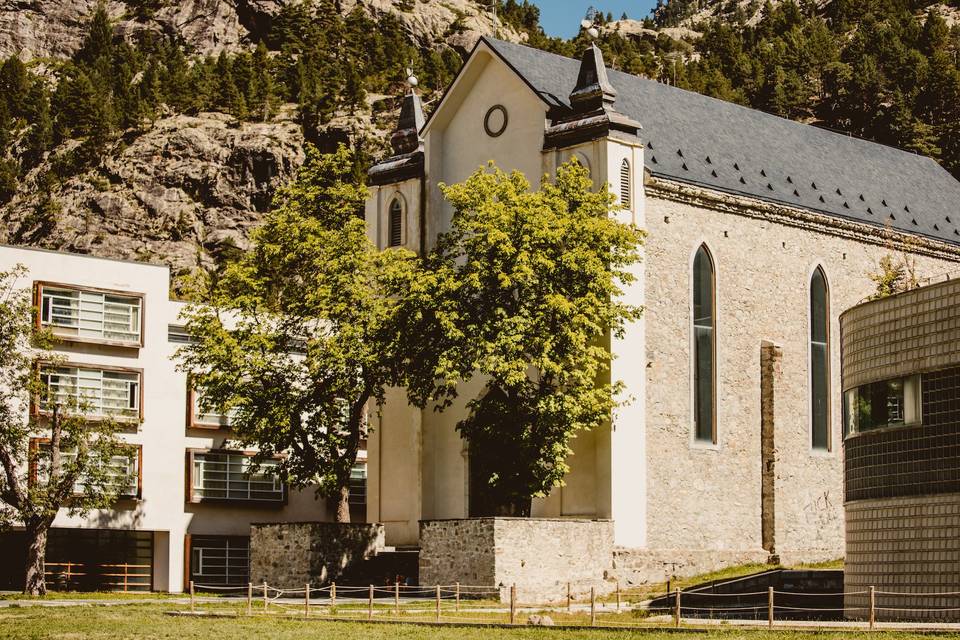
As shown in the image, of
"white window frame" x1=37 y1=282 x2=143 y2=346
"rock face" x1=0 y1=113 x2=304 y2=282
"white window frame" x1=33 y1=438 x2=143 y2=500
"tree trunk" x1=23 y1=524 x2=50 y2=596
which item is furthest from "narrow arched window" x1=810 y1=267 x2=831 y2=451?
"rock face" x1=0 y1=113 x2=304 y2=282

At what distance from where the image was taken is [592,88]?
49.0 m

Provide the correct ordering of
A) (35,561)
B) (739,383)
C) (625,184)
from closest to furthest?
(35,561), (625,184), (739,383)

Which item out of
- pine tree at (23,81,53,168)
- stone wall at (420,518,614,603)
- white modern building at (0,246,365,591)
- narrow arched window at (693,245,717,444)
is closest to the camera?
stone wall at (420,518,614,603)

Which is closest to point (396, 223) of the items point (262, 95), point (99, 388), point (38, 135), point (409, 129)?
point (409, 129)

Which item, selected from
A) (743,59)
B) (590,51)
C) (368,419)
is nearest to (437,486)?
(368,419)

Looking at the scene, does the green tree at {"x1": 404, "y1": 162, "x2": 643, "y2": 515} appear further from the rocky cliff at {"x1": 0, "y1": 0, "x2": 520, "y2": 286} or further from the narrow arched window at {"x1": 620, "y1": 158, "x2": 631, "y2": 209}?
the rocky cliff at {"x1": 0, "y1": 0, "x2": 520, "y2": 286}

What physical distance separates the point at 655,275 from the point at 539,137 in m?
5.94

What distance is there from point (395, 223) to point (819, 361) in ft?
52.2

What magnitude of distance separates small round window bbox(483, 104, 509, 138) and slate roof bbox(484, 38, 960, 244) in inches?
59.9

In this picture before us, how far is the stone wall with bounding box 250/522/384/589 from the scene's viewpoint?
45844 mm

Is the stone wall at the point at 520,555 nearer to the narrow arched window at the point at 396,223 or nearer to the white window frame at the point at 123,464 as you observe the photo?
the white window frame at the point at 123,464

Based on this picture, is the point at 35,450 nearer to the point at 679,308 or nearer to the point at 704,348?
the point at 679,308

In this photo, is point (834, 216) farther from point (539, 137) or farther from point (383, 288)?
point (383, 288)

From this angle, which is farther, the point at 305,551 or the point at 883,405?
the point at 305,551
